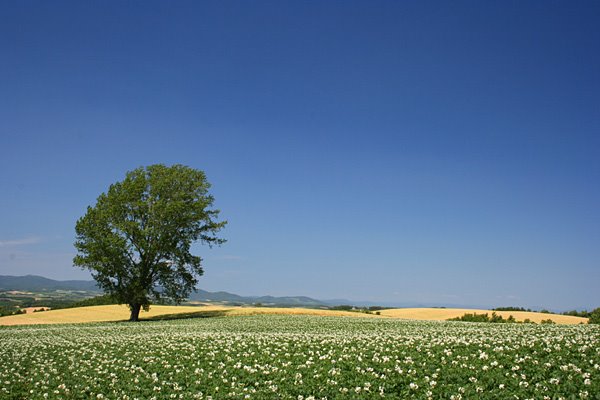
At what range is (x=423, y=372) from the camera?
12117 millimetres

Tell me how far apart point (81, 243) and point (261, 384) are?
38469 millimetres

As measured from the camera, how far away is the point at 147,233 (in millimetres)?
43125

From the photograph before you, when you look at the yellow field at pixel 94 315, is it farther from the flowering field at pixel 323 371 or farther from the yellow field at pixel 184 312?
the flowering field at pixel 323 371

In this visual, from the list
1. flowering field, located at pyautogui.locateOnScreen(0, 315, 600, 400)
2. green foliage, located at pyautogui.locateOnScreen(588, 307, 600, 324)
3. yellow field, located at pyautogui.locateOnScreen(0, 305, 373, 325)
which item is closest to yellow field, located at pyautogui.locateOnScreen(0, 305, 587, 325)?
yellow field, located at pyautogui.locateOnScreen(0, 305, 373, 325)

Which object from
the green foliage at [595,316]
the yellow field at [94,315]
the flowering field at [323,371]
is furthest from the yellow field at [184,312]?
the flowering field at [323,371]

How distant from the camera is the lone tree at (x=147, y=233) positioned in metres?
43.5

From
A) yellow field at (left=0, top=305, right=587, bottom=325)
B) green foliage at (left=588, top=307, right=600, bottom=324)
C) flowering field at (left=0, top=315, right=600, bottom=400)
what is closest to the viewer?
flowering field at (left=0, top=315, right=600, bottom=400)

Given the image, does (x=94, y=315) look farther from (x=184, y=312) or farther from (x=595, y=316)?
(x=595, y=316)

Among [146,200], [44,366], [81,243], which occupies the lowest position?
[44,366]

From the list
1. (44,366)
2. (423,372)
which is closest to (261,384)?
(423,372)

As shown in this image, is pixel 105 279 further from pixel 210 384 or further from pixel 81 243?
pixel 210 384

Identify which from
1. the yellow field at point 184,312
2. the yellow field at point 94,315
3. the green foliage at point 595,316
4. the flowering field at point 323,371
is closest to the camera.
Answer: the flowering field at point 323,371

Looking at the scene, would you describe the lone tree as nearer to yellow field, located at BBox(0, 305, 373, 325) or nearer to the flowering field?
yellow field, located at BBox(0, 305, 373, 325)

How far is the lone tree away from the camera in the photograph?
43.5 meters
